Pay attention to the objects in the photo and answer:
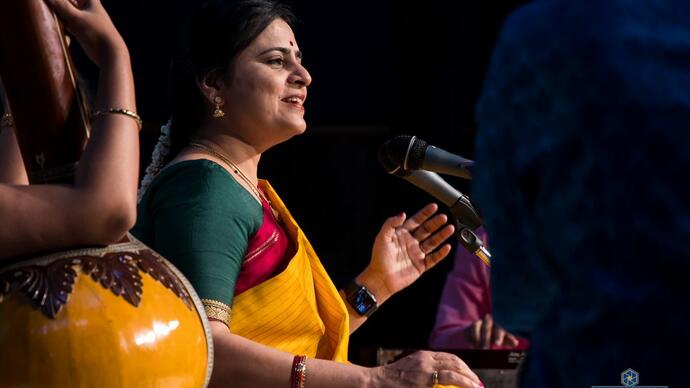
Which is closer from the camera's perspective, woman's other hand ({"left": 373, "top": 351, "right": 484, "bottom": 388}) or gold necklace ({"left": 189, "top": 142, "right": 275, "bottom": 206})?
woman's other hand ({"left": 373, "top": 351, "right": 484, "bottom": 388})

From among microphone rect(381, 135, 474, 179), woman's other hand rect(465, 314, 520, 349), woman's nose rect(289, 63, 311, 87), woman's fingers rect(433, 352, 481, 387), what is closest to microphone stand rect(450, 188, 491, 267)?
microphone rect(381, 135, 474, 179)

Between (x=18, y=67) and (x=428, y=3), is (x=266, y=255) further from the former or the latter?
(x=428, y=3)

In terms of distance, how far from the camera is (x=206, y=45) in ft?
7.88

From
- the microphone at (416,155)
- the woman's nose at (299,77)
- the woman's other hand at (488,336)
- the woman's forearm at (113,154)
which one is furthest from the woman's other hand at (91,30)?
the woman's other hand at (488,336)

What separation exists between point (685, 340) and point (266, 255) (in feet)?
4.29

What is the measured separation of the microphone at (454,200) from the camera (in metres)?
2.13

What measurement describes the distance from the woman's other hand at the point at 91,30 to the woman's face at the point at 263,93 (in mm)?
882

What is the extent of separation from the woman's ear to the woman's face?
1 cm

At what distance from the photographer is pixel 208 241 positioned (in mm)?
2037

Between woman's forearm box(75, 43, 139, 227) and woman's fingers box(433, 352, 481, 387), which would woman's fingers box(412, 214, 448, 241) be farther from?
woman's forearm box(75, 43, 139, 227)

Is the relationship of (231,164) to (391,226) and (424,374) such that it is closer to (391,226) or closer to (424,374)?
(391,226)

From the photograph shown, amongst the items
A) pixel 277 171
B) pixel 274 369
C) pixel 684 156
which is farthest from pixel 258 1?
pixel 277 171

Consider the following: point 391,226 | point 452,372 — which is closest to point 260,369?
point 452,372

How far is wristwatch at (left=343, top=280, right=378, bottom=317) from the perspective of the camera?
2562 mm
